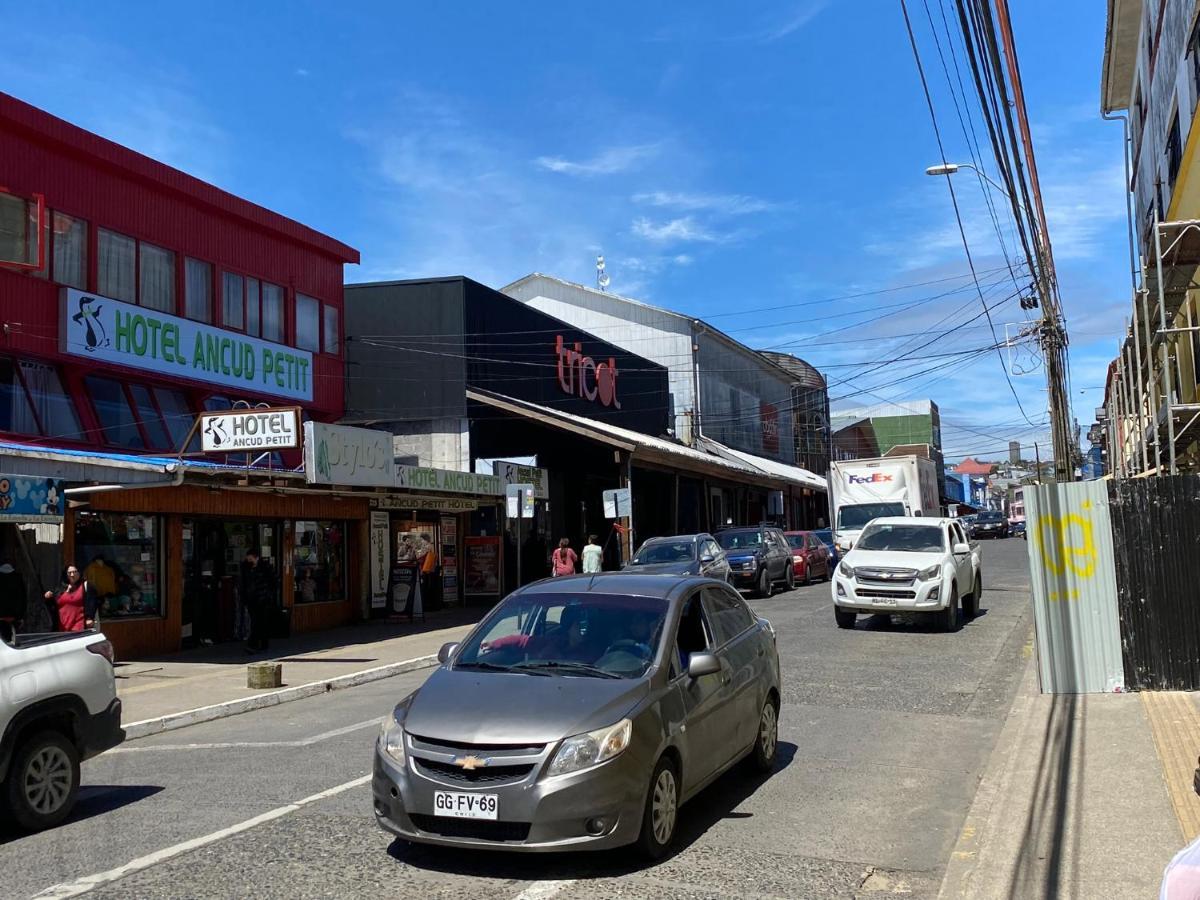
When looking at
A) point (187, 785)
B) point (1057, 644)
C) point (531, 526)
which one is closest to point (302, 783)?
point (187, 785)

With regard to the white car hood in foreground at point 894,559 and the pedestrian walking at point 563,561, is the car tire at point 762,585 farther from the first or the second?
the white car hood in foreground at point 894,559

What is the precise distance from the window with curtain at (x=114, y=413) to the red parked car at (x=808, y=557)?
16.3 m

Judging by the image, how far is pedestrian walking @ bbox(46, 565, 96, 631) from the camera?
14148mm

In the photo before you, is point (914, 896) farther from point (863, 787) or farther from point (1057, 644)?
point (1057, 644)

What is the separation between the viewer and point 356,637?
19.8 meters

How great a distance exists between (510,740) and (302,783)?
311cm

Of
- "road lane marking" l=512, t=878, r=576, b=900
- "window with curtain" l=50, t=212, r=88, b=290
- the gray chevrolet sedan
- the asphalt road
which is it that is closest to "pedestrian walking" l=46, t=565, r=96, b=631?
the asphalt road

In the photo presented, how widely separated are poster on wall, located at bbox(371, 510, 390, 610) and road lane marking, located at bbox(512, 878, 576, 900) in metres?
17.6

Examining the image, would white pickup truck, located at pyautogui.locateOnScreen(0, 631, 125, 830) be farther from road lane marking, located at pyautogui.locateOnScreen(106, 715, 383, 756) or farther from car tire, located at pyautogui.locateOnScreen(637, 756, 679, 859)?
car tire, located at pyautogui.locateOnScreen(637, 756, 679, 859)

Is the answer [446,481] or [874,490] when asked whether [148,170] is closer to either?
[446,481]

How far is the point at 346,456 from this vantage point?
1777 cm

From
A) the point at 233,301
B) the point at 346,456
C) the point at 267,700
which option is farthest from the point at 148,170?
the point at 267,700

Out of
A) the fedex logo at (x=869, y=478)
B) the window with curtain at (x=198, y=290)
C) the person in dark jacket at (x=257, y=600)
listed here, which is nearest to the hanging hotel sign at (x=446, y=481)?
the person in dark jacket at (x=257, y=600)

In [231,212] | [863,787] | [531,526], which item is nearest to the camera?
[863,787]
